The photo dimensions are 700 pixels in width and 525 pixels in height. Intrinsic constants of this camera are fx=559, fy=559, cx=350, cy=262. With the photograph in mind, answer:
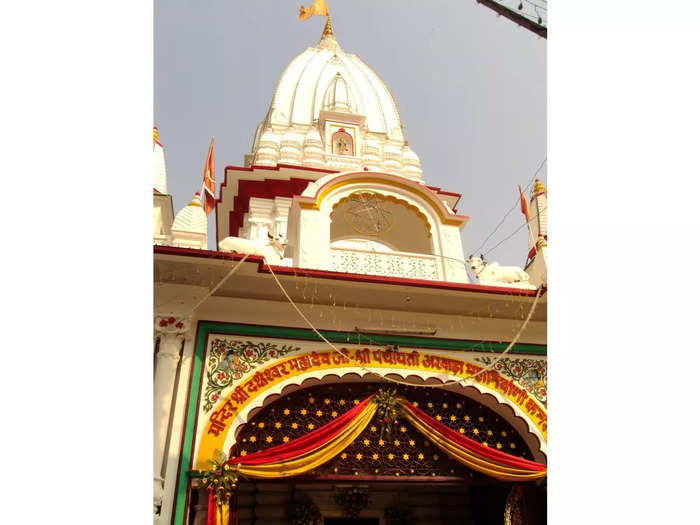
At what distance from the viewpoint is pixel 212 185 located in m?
8.80

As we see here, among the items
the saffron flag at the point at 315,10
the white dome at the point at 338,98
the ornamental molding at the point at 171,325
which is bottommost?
the ornamental molding at the point at 171,325

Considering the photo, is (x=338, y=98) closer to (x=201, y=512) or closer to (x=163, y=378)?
(x=163, y=378)

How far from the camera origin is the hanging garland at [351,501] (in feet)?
29.9

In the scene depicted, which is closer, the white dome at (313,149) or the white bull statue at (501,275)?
the white bull statue at (501,275)

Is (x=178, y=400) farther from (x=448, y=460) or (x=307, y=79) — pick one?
(x=307, y=79)

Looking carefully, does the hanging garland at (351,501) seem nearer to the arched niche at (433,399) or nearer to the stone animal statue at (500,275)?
the arched niche at (433,399)

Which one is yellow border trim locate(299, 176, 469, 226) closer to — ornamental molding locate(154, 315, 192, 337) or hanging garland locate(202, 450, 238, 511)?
ornamental molding locate(154, 315, 192, 337)

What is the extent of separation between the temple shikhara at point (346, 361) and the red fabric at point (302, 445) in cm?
2

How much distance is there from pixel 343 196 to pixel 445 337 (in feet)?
8.11

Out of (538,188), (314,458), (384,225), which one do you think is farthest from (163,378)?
(538,188)

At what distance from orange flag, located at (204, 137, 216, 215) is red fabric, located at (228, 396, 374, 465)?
3.94 m

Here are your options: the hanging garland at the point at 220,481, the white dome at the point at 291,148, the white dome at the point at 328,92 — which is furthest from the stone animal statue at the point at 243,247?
the white dome at the point at 328,92

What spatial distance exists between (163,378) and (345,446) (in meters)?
2.10

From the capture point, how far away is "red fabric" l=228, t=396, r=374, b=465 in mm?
5787
